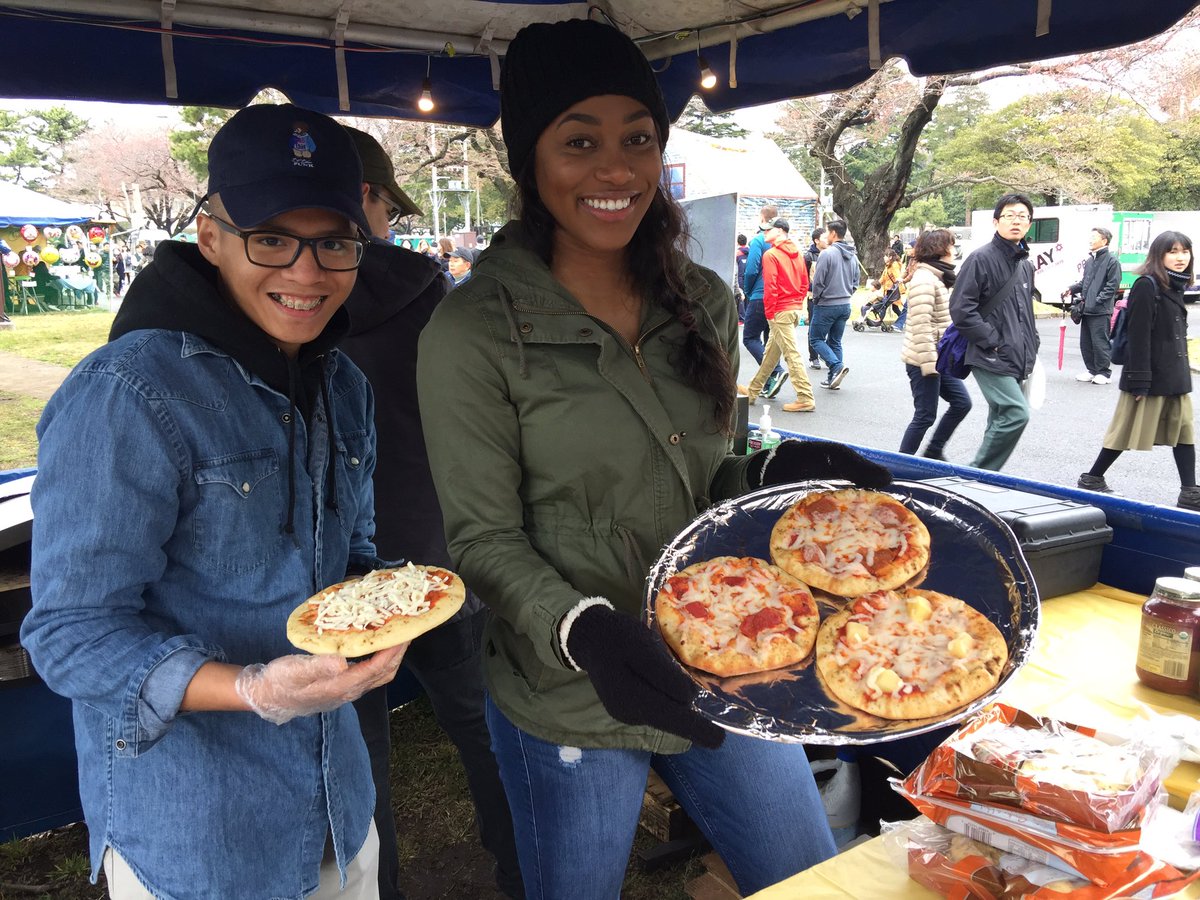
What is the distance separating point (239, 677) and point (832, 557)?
141 cm

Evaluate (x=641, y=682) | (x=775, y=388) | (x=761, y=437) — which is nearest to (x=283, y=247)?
(x=641, y=682)

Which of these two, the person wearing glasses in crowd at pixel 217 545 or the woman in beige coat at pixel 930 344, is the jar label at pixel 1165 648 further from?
the woman in beige coat at pixel 930 344

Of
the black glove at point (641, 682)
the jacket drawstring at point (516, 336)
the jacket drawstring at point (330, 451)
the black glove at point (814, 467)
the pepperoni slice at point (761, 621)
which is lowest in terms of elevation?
the pepperoni slice at point (761, 621)

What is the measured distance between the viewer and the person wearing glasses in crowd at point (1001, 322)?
285 inches

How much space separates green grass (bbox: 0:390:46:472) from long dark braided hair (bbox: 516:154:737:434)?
9.62 meters

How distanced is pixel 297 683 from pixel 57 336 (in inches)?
1023

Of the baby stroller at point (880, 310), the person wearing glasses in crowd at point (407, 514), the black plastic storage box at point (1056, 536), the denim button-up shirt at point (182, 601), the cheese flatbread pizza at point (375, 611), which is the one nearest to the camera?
the denim button-up shirt at point (182, 601)

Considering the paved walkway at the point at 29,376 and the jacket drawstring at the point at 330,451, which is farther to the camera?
the paved walkway at the point at 29,376

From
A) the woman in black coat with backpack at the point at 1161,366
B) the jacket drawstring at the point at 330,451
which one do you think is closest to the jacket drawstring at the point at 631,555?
the jacket drawstring at the point at 330,451

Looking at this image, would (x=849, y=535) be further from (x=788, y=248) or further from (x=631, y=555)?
(x=788, y=248)

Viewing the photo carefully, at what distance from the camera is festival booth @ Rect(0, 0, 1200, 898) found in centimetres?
270

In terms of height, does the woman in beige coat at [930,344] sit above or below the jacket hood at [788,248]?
below

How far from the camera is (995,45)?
2812 mm

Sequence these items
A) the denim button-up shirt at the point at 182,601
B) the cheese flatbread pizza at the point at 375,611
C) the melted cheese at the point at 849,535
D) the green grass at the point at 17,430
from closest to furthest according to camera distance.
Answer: the denim button-up shirt at the point at 182,601 < the cheese flatbread pizza at the point at 375,611 < the melted cheese at the point at 849,535 < the green grass at the point at 17,430
